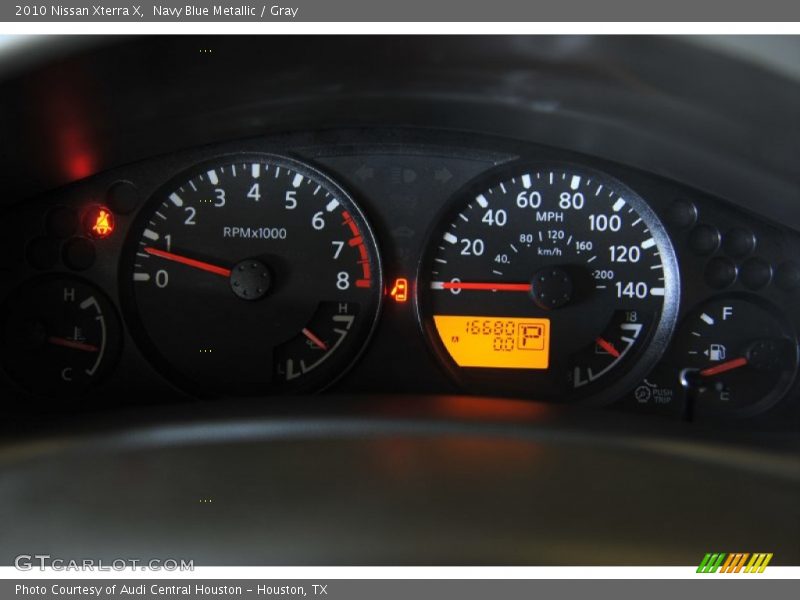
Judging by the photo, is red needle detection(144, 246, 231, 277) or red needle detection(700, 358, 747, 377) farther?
red needle detection(144, 246, 231, 277)

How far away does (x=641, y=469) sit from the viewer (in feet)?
6.02

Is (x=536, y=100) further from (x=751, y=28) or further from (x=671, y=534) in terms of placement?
(x=671, y=534)

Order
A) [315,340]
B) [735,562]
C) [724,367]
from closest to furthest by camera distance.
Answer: [735,562] < [724,367] < [315,340]

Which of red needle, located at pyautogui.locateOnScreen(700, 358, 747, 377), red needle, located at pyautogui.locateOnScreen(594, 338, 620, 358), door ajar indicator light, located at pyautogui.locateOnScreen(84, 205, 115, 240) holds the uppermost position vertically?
door ajar indicator light, located at pyautogui.locateOnScreen(84, 205, 115, 240)

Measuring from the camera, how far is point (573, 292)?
2.79 m

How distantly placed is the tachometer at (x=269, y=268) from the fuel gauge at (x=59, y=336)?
105mm

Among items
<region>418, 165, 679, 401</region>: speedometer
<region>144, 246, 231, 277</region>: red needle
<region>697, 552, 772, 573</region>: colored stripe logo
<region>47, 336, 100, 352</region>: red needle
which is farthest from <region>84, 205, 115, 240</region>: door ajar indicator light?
<region>697, 552, 772, 573</region>: colored stripe logo

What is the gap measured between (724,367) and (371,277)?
110 centimetres

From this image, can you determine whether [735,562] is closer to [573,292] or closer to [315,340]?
[573,292]

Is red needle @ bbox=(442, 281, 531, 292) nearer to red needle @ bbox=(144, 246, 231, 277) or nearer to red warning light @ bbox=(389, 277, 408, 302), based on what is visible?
red warning light @ bbox=(389, 277, 408, 302)

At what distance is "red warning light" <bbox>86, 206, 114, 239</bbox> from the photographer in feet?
9.47

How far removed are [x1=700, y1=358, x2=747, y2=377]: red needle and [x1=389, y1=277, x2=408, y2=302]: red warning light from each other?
3.03 feet

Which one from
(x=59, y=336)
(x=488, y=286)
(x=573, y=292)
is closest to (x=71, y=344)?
(x=59, y=336)

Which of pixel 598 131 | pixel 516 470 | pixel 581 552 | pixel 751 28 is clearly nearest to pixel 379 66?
pixel 598 131
